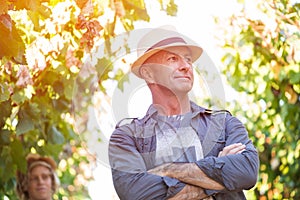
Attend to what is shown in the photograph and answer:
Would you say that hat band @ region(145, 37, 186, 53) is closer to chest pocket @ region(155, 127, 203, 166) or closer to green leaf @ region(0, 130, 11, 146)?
chest pocket @ region(155, 127, 203, 166)

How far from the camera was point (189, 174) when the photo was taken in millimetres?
3002

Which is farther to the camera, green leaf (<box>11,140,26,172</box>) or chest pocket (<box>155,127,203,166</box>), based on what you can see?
green leaf (<box>11,140,26,172</box>)

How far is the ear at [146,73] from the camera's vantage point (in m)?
3.14

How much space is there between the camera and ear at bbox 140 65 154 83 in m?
3.14

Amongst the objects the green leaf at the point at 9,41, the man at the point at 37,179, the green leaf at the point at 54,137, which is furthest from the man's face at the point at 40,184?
the green leaf at the point at 9,41

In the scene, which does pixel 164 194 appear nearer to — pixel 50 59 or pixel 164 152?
pixel 164 152

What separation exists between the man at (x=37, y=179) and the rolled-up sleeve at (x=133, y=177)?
278 centimetres

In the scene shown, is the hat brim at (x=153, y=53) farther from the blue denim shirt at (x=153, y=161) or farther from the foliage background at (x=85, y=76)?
the foliage background at (x=85, y=76)

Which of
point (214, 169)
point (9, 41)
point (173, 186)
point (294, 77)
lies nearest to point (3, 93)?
point (9, 41)

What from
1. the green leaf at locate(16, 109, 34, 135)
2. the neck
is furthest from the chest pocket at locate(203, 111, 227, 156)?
the green leaf at locate(16, 109, 34, 135)

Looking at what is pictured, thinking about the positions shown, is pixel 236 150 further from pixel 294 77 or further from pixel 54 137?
pixel 294 77

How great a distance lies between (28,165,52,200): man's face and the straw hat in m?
2.69

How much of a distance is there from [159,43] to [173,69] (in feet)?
0.44

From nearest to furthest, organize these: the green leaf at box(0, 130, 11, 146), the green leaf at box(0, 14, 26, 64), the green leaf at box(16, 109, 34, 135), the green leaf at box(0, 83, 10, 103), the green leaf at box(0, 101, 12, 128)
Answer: the green leaf at box(0, 14, 26, 64) → the green leaf at box(0, 83, 10, 103) → the green leaf at box(0, 101, 12, 128) → the green leaf at box(16, 109, 34, 135) → the green leaf at box(0, 130, 11, 146)
